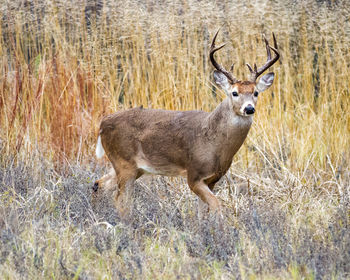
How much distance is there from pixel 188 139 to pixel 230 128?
38cm

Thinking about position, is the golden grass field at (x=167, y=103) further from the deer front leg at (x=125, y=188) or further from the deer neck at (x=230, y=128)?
the deer neck at (x=230, y=128)

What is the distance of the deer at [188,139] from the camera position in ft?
16.6

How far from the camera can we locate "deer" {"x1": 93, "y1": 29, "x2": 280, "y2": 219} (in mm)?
5051

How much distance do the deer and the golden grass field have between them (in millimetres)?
253

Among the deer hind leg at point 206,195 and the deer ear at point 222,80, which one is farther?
the deer ear at point 222,80

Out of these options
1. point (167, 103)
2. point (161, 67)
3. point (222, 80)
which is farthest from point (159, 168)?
point (161, 67)

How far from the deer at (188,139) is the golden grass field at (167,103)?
0.83ft

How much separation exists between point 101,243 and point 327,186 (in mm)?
2631

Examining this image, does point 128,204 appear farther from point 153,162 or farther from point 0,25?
point 0,25

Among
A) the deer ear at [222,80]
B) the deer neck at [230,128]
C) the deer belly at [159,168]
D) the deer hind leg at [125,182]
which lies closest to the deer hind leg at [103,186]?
the deer hind leg at [125,182]

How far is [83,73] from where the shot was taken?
6.86 m

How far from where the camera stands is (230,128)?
509 cm

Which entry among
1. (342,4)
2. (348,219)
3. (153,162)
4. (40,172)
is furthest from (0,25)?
(348,219)

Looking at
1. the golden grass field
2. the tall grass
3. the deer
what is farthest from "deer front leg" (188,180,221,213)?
the tall grass
